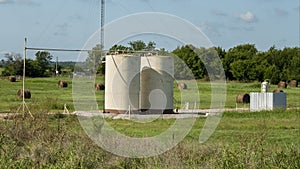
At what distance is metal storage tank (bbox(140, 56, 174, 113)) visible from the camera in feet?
95.9

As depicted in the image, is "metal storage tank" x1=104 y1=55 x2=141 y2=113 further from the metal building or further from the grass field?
the metal building

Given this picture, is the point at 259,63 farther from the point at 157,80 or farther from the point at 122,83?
the point at 122,83

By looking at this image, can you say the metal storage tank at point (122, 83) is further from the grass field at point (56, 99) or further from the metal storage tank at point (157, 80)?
the grass field at point (56, 99)

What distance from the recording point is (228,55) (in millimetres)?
94438

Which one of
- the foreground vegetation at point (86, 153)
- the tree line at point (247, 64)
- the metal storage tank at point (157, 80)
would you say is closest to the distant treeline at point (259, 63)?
the tree line at point (247, 64)

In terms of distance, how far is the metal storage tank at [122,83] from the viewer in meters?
28.5

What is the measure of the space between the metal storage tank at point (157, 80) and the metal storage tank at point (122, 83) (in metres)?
0.49

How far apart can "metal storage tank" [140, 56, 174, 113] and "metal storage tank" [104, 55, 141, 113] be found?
1.60 ft

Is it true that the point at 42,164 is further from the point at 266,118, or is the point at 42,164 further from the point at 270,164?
the point at 266,118

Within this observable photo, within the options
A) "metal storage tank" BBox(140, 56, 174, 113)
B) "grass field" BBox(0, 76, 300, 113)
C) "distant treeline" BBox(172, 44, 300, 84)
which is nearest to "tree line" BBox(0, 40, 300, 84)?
"distant treeline" BBox(172, 44, 300, 84)

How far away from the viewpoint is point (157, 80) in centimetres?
3072

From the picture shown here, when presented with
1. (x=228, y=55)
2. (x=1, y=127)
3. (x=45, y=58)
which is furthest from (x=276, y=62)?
(x=1, y=127)

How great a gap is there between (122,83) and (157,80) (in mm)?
2785

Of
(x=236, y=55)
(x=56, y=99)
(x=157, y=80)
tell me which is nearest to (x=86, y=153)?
(x=157, y=80)
